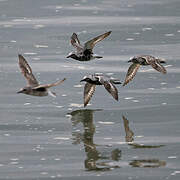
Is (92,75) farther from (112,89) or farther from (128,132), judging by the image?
(128,132)

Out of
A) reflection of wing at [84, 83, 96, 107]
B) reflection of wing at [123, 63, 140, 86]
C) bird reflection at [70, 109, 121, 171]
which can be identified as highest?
reflection of wing at [123, 63, 140, 86]

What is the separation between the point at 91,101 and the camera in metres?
10.6

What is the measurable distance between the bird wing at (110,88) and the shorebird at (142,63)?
79cm

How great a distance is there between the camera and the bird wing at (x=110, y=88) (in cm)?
957

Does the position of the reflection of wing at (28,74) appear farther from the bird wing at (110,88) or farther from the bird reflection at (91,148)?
the bird wing at (110,88)

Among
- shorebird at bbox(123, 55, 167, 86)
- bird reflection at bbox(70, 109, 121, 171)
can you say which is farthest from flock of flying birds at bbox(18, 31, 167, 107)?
bird reflection at bbox(70, 109, 121, 171)

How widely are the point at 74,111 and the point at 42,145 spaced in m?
1.28

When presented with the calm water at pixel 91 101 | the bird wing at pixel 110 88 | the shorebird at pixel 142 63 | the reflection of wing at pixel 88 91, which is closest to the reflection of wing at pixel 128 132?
the calm water at pixel 91 101

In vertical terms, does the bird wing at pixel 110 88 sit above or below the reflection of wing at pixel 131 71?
below

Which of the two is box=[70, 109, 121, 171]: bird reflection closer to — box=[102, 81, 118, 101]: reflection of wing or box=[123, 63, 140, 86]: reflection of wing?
box=[102, 81, 118, 101]: reflection of wing

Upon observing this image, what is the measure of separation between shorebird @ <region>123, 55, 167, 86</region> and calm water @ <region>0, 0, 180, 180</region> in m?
0.19

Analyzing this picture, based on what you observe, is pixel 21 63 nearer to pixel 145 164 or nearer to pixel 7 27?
pixel 145 164

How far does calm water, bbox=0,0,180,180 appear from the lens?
28.0 ft

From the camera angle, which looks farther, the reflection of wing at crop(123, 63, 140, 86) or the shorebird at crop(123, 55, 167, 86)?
the reflection of wing at crop(123, 63, 140, 86)
